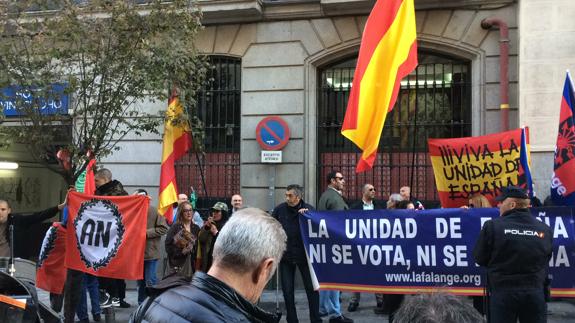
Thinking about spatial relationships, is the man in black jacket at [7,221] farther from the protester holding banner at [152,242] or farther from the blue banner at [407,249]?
the blue banner at [407,249]

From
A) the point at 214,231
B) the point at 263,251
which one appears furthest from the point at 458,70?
the point at 263,251

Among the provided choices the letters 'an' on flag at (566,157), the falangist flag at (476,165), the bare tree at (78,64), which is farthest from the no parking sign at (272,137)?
the letters 'an' on flag at (566,157)

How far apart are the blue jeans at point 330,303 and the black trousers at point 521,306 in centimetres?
290

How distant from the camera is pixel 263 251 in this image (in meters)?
2.10

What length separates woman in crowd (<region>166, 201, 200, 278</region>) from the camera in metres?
6.88

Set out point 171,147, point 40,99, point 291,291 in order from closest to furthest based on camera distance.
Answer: point 291,291, point 40,99, point 171,147

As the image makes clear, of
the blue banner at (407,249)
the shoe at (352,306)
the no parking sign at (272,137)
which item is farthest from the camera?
the no parking sign at (272,137)

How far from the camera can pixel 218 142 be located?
11.7m

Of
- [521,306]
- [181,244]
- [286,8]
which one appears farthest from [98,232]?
[286,8]

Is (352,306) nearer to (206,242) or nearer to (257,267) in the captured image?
(206,242)

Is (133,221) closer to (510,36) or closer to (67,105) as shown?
(67,105)

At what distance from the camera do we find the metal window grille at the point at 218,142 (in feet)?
37.8

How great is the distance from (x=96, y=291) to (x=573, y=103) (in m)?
6.50

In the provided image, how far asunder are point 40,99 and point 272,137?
15.3ft
